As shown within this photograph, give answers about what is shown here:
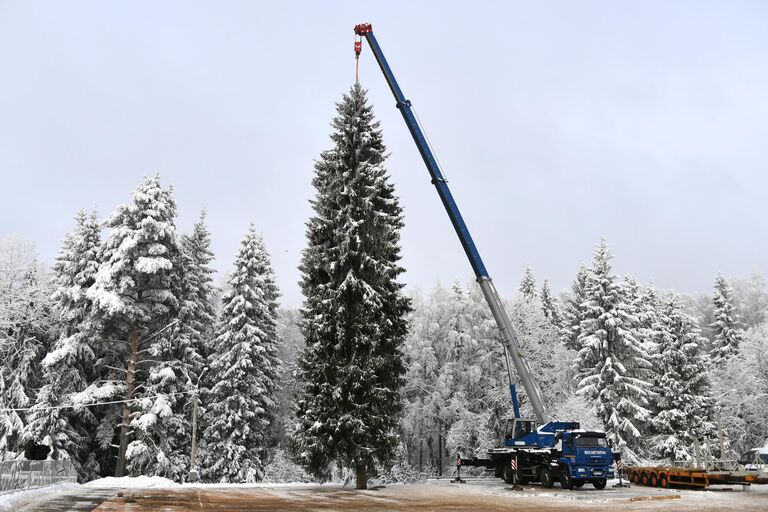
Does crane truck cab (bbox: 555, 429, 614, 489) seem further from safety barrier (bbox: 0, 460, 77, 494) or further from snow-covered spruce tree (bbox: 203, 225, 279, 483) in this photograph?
snow-covered spruce tree (bbox: 203, 225, 279, 483)

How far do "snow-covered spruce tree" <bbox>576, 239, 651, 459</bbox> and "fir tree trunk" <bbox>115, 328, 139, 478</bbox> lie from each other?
2967 centimetres

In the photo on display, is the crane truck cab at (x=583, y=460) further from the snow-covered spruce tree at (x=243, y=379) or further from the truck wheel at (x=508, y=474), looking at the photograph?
the snow-covered spruce tree at (x=243, y=379)

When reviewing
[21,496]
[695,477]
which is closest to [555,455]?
[695,477]

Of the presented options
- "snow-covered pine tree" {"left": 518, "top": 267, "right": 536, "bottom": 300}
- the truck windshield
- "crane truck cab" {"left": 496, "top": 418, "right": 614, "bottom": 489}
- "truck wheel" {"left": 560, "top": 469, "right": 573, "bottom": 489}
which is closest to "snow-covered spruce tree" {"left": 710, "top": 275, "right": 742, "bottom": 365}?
"snow-covered pine tree" {"left": 518, "top": 267, "right": 536, "bottom": 300}

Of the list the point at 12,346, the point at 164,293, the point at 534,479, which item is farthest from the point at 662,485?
the point at 12,346

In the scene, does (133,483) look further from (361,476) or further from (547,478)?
(547,478)

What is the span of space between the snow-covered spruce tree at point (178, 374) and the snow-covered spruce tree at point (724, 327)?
5123 cm

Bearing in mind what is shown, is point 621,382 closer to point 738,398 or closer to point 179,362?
point 738,398

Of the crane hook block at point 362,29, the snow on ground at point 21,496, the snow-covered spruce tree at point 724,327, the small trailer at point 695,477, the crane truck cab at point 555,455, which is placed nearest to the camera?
the snow on ground at point 21,496

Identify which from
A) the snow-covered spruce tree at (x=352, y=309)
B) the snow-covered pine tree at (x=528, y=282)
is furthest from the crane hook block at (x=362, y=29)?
the snow-covered pine tree at (x=528, y=282)

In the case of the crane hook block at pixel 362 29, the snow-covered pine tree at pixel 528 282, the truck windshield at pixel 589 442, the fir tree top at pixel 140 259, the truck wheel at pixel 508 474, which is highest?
the crane hook block at pixel 362 29

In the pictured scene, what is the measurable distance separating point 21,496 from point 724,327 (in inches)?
2658

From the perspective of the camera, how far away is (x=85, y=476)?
39219mm

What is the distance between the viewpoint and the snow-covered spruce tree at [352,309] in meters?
25.9
